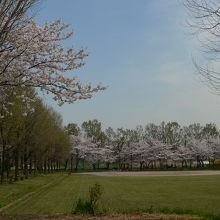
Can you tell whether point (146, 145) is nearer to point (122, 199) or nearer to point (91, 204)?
point (122, 199)

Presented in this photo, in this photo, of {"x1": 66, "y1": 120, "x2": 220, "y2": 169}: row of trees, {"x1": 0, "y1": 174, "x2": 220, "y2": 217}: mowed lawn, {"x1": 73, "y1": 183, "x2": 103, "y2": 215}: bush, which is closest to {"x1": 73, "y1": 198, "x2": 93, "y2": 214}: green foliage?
{"x1": 73, "y1": 183, "x2": 103, "y2": 215}: bush

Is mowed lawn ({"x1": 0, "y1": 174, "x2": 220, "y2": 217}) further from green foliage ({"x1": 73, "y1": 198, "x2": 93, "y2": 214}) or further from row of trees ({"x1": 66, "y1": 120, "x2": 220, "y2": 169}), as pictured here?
row of trees ({"x1": 66, "y1": 120, "x2": 220, "y2": 169})

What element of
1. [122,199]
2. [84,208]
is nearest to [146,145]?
[122,199]

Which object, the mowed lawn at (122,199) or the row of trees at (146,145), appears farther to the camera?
the row of trees at (146,145)

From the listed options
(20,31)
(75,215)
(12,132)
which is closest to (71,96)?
(20,31)

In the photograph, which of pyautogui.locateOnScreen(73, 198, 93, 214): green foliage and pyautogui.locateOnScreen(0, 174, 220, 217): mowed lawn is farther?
pyautogui.locateOnScreen(0, 174, 220, 217): mowed lawn

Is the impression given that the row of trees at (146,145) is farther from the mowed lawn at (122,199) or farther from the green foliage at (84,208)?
the green foliage at (84,208)

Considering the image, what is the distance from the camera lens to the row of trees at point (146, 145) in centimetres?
12656

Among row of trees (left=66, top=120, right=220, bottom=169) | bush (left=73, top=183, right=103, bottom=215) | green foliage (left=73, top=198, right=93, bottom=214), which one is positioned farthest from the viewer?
row of trees (left=66, top=120, right=220, bottom=169)

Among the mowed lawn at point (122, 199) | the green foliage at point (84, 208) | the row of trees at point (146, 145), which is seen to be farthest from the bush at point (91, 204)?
the row of trees at point (146, 145)

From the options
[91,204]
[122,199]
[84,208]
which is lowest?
[122,199]

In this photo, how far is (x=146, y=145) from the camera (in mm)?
130125

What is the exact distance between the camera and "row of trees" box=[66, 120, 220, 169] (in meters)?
127

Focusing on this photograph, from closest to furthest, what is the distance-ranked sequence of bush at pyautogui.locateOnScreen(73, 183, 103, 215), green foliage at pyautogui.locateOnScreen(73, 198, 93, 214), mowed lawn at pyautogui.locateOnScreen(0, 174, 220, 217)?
bush at pyautogui.locateOnScreen(73, 183, 103, 215) → green foliage at pyautogui.locateOnScreen(73, 198, 93, 214) → mowed lawn at pyautogui.locateOnScreen(0, 174, 220, 217)
